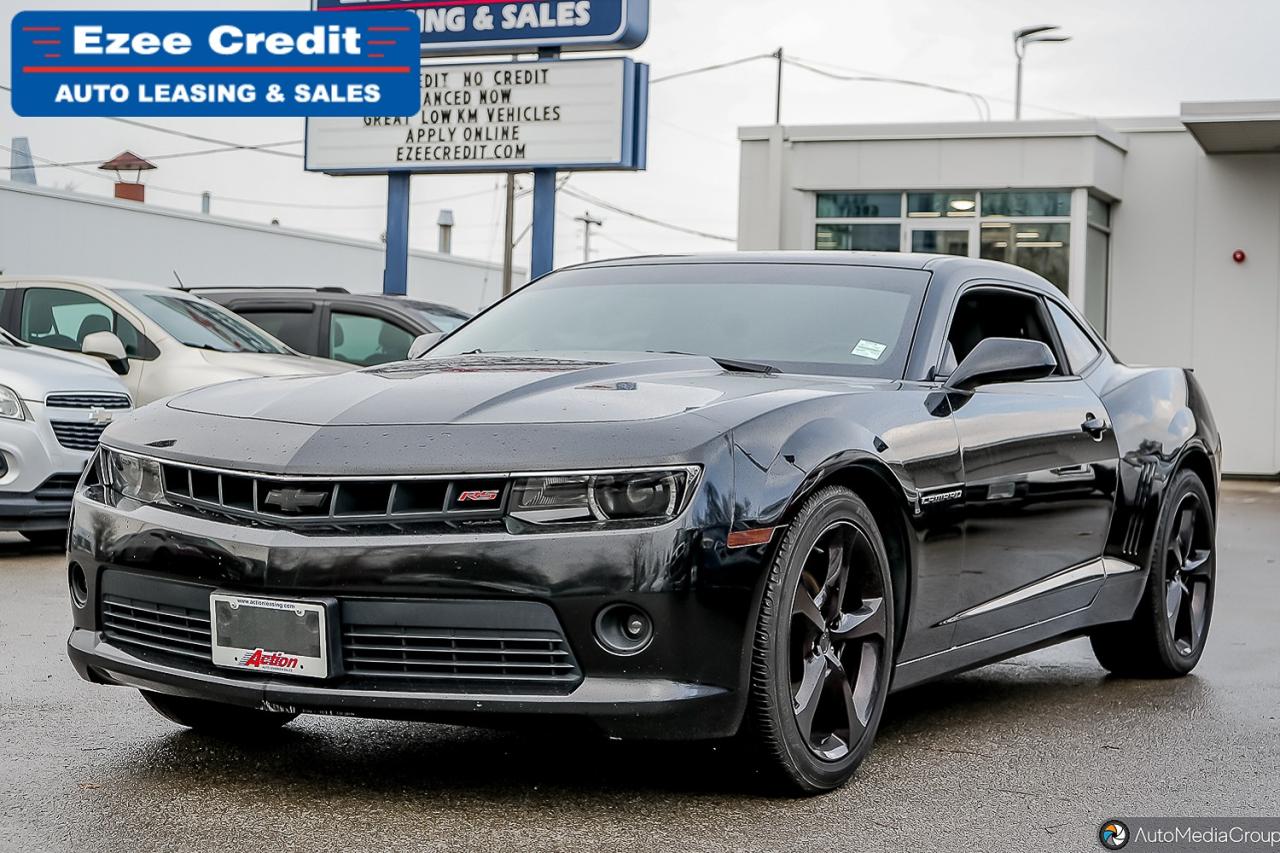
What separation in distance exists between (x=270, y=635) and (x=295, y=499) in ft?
1.04

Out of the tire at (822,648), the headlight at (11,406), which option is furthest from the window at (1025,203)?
the tire at (822,648)

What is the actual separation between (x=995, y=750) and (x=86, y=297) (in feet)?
29.1

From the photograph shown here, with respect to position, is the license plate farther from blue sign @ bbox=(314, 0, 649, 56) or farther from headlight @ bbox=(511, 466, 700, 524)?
blue sign @ bbox=(314, 0, 649, 56)

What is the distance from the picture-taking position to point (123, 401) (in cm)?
1045

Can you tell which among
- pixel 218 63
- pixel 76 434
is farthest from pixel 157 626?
pixel 218 63

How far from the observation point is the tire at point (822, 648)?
4.08m

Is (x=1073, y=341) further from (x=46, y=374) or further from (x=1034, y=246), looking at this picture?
(x=1034, y=246)

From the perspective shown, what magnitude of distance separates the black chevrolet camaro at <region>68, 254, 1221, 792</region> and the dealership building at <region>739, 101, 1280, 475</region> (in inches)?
654

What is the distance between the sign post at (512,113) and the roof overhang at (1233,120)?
6.20 metres

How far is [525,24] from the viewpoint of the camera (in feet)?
67.6

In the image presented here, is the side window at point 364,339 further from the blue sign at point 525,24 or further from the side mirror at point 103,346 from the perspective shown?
the blue sign at point 525,24

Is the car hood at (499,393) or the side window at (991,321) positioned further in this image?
the side window at (991,321)

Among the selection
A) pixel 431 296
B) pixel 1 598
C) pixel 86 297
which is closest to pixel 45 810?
pixel 1 598

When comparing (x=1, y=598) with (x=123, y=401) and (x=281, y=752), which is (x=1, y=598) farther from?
(x=281, y=752)
